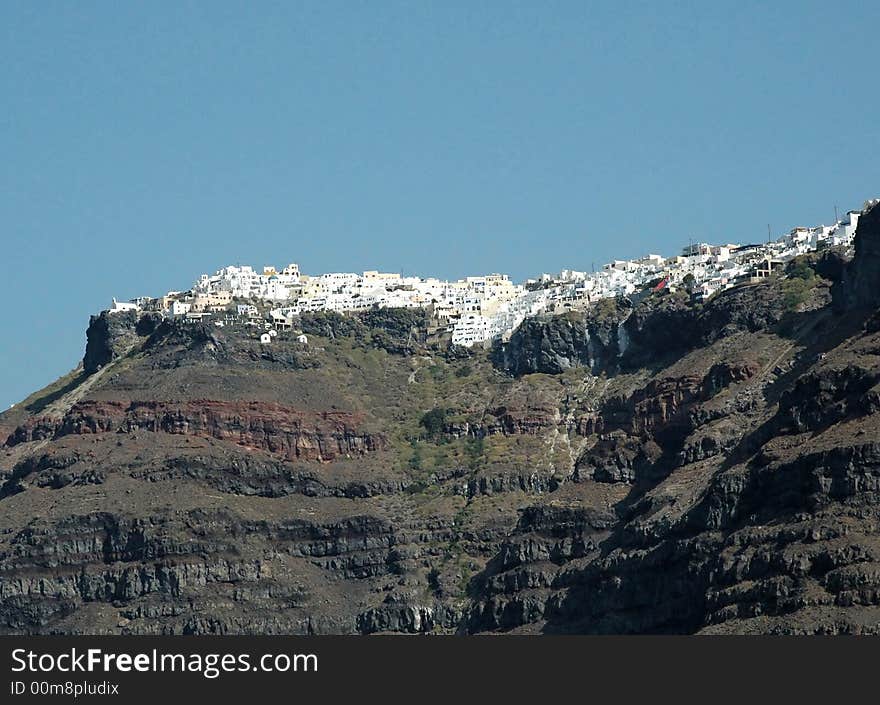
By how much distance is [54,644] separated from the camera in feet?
448

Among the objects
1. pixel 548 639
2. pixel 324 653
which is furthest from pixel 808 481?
pixel 324 653

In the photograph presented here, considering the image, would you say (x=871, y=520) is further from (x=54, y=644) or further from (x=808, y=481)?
(x=54, y=644)

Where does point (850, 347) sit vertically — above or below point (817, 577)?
above

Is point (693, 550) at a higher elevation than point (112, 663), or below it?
higher

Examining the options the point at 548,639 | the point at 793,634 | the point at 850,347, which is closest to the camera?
the point at 548,639

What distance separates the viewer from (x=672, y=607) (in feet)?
627

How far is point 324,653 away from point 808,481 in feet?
180

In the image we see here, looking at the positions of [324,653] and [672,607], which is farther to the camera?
[672,607]

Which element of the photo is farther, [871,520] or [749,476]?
[749,476]

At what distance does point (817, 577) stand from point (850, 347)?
1036 inches

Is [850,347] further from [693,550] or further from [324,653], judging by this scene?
[324,653]

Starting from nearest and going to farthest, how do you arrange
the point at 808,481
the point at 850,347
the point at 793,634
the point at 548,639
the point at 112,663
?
the point at 112,663 → the point at 548,639 → the point at 793,634 → the point at 808,481 → the point at 850,347

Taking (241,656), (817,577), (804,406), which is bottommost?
(241,656)

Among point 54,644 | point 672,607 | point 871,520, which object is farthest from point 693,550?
point 54,644
